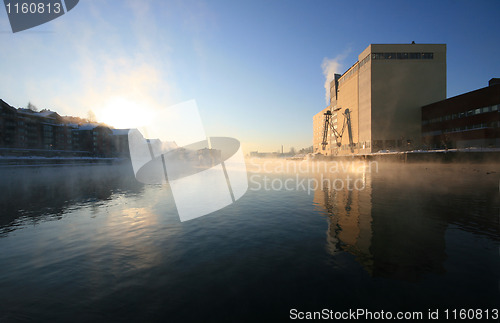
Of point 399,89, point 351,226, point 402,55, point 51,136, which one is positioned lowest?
point 351,226

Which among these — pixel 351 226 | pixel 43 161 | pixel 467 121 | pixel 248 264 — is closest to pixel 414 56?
pixel 467 121

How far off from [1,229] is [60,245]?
229 inches

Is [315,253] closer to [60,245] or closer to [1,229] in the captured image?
[60,245]

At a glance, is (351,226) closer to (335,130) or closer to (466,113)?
(466,113)

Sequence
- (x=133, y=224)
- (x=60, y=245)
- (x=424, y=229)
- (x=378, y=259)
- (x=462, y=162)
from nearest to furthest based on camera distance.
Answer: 1. (x=378, y=259)
2. (x=60, y=245)
3. (x=424, y=229)
4. (x=133, y=224)
5. (x=462, y=162)

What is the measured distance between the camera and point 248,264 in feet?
24.3

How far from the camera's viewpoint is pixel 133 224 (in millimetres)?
12680

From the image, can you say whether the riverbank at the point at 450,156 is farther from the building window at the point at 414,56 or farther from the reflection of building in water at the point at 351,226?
the building window at the point at 414,56

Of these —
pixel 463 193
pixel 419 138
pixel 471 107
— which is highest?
pixel 471 107

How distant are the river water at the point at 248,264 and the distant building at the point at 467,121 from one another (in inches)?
2299

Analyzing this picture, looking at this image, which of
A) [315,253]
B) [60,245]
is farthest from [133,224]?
[315,253]

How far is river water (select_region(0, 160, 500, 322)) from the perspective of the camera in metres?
5.33

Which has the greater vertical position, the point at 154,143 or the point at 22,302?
the point at 154,143

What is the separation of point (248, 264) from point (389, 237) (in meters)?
6.53
